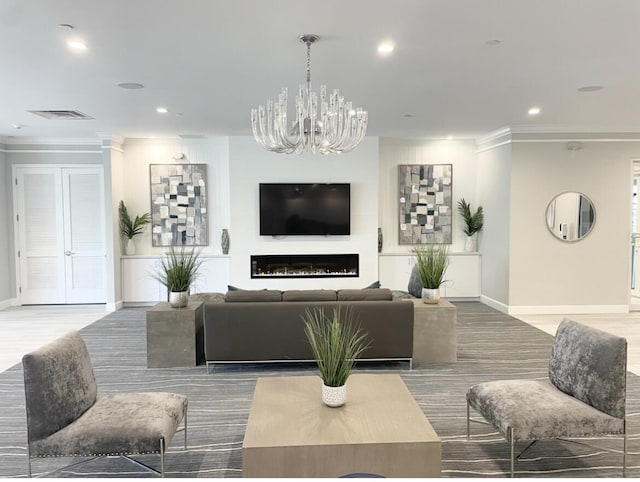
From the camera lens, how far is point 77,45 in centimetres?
335

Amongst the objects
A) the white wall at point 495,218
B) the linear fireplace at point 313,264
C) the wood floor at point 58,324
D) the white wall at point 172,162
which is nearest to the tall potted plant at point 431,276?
the wood floor at point 58,324

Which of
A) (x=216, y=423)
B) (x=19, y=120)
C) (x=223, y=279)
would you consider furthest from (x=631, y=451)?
(x=19, y=120)

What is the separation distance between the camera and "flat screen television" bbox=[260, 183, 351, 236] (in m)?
7.57

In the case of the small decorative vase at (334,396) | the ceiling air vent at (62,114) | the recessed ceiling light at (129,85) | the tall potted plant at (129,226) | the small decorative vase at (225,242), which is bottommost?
the small decorative vase at (334,396)

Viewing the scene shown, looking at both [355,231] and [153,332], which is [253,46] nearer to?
[153,332]

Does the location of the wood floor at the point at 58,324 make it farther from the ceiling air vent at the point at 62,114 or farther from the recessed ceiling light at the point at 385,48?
the recessed ceiling light at the point at 385,48

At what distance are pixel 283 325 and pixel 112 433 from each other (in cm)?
210

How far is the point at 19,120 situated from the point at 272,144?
4.39 metres

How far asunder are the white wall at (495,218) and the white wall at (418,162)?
0.22 m

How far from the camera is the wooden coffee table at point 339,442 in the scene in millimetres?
2232

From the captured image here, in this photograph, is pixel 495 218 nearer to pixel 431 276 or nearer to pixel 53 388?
pixel 431 276

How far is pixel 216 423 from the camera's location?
3.39 m

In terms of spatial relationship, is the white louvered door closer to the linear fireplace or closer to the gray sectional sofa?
the linear fireplace

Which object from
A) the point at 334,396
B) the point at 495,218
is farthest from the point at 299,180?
the point at 334,396
